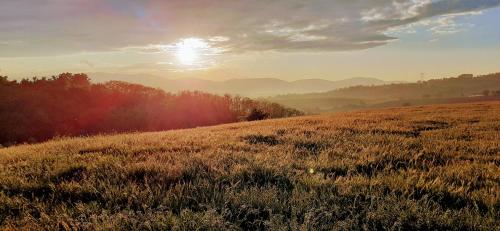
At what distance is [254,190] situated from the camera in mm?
5246

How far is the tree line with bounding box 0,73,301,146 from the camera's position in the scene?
31219 millimetres

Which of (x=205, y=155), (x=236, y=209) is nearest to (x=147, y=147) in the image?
(x=205, y=155)

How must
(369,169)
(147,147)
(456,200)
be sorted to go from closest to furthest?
(456,200)
(369,169)
(147,147)

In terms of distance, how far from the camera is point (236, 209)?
4.63 m

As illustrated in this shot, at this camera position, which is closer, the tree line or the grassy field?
the grassy field

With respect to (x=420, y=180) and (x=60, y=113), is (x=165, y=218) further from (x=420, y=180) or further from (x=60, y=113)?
(x=60, y=113)

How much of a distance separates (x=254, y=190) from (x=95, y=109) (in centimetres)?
3328

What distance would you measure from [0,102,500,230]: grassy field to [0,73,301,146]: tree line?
22.3 meters

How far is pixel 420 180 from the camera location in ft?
19.4

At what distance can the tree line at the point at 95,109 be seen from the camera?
102ft

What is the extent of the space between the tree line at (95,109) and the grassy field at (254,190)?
2227 cm

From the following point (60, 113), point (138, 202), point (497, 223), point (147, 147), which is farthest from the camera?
point (60, 113)

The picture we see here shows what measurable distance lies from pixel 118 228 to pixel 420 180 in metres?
4.14

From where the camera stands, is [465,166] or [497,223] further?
[465,166]
